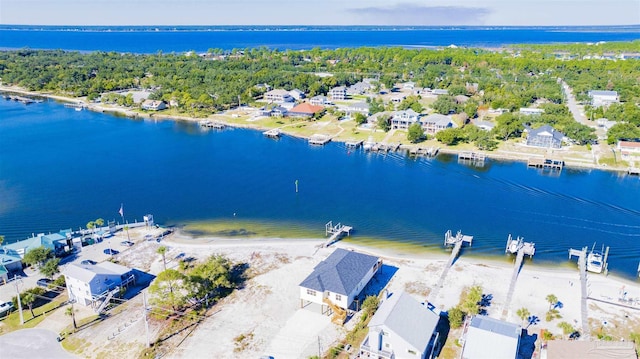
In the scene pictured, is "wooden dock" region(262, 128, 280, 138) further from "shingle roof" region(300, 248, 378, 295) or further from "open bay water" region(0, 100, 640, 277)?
"shingle roof" region(300, 248, 378, 295)

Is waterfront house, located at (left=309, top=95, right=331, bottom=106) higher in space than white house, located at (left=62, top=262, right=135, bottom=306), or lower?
higher

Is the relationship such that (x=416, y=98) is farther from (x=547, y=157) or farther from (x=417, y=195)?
(x=417, y=195)

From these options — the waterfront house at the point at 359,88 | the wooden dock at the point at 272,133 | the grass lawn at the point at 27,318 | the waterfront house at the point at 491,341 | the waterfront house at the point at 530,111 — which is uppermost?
the waterfront house at the point at 359,88

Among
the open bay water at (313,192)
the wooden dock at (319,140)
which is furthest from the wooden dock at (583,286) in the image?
the wooden dock at (319,140)

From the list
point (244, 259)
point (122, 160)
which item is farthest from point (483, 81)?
point (244, 259)

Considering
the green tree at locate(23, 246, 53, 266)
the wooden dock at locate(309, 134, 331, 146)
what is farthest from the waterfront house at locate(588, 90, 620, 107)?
the green tree at locate(23, 246, 53, 266)

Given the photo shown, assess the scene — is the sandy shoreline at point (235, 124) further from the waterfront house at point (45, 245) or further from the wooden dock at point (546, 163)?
the waterfront house at point (45, 245)
